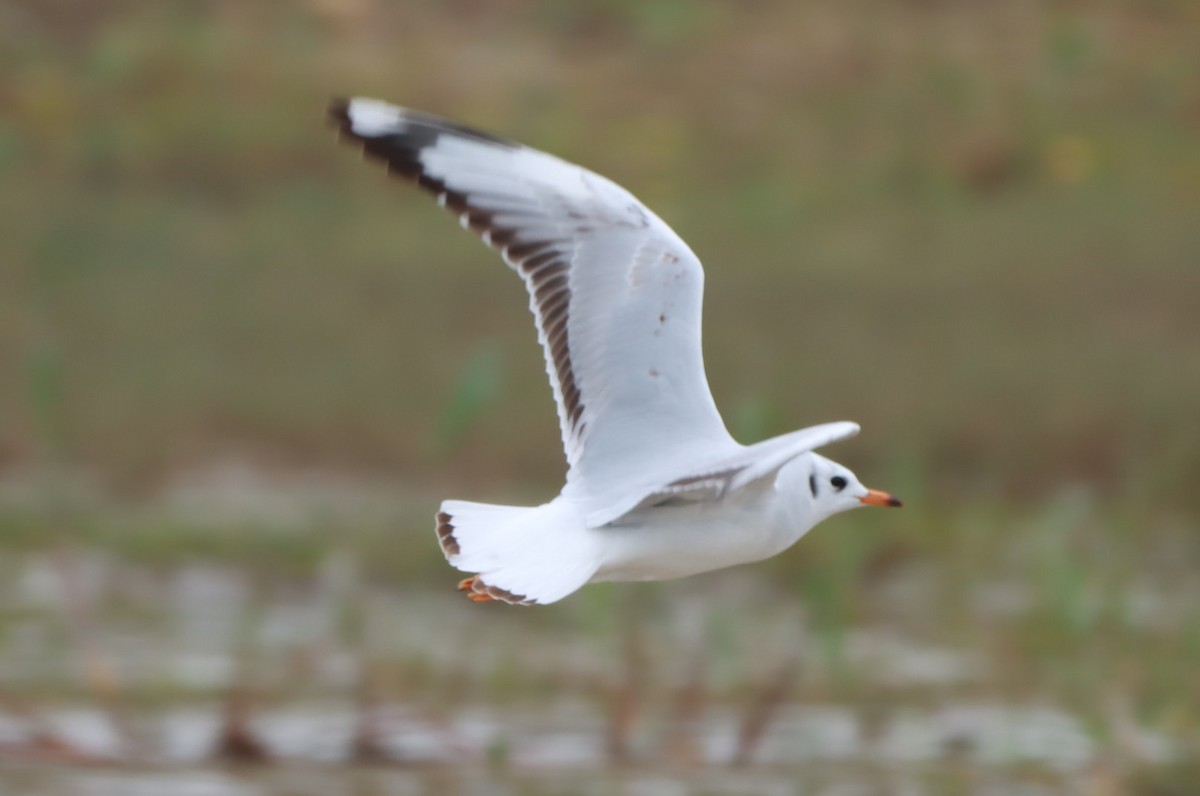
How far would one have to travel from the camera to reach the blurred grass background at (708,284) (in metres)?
10.3

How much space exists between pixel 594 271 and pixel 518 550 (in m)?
0.77

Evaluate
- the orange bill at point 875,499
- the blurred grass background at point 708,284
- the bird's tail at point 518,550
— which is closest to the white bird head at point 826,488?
A: the orange bill at point 875,499

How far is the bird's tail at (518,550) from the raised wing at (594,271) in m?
0.22

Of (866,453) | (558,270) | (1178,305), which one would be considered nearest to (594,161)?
(1178,305)

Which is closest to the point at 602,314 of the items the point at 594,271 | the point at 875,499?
the point at 594,271

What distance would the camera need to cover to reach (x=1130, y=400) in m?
12.0

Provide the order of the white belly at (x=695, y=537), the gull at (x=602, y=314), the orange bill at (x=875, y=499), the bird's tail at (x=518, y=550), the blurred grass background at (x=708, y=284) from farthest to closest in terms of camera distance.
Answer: the blurred grass background at (x=708, y=284) < the orange bill at (x=875, y=499) < the gull at (x=602, y=314) < the white belly at (x=695, y=537) < the bird's tail at (x=518, y=550)

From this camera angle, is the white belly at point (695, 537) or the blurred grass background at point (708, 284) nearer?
the white belly at point (695, 537)

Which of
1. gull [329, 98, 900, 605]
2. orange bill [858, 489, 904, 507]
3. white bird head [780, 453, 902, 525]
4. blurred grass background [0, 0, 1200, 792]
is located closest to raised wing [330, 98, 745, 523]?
gull [329, 98, 900, 605]

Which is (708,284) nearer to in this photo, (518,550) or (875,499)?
(875,499)

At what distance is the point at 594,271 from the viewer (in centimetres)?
572

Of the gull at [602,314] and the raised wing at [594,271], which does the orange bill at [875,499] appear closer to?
the gull at [602,314]

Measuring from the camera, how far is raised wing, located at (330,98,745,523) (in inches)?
223

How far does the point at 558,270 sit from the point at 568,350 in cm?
18
